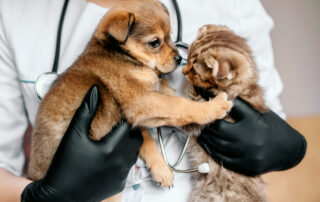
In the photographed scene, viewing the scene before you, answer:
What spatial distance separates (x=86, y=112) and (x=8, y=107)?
548mm

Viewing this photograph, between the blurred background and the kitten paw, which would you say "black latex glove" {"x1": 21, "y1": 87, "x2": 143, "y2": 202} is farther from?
the blurred background

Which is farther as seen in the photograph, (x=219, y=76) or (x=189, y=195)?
(x=189, y=195)

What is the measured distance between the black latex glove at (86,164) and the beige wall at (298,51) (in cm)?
204

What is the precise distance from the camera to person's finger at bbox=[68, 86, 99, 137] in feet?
3.47

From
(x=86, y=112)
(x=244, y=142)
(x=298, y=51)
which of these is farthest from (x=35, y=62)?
(x=298, y=51)

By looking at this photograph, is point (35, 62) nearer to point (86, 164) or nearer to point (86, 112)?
point (86, 112)

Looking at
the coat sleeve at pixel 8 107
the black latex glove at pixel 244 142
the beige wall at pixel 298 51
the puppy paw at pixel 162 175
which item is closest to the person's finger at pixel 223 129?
the black latex glove at pixel 244 142

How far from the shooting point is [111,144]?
113 centimetres

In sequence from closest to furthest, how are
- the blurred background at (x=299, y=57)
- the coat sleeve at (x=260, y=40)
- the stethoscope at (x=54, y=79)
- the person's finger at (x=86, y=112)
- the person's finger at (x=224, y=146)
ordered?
the person's finger at (x=86, y=112)
the stethoscope at (x=54, y=79)
the person's finger at (x=224, y=146)
the coat sleeve at (x=260, y=40)
the blurred background at (x=299, y=57)

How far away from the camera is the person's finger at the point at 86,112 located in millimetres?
1059

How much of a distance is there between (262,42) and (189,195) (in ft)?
3.42

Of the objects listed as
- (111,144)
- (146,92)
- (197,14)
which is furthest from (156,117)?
(197,14)

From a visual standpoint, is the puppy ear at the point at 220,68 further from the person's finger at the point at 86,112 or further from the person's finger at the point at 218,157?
the person's finger at the point at 86,112

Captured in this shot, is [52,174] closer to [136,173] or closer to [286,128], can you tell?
[136,173]
